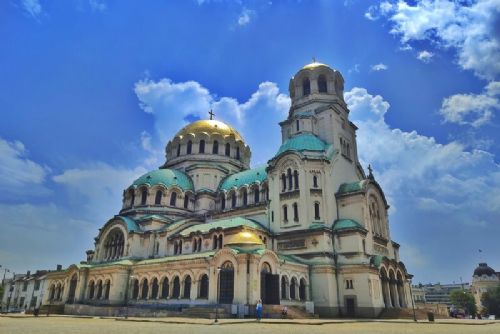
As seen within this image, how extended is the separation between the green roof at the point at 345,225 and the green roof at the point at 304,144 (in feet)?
25.1

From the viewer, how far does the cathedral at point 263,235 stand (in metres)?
30.6

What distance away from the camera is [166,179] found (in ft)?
152

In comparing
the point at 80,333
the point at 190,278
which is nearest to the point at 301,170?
the point at 190,278

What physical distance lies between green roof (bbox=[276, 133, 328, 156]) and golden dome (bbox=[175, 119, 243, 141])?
590 inches

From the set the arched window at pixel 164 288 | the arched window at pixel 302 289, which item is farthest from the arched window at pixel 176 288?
the arched window at pixel 302 289

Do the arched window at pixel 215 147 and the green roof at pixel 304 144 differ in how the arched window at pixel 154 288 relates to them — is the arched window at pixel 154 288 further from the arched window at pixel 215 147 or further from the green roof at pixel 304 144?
the arched window at pixel 215 147

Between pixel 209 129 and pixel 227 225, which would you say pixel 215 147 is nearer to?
pixel 209 129

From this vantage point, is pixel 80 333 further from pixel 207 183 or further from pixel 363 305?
pixel 207 183

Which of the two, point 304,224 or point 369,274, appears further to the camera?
point 304,224

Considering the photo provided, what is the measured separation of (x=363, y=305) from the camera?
3103 cm

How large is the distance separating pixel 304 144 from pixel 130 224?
21.9 m

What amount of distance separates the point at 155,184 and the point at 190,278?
56.1ft

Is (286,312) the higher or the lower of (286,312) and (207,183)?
the lower

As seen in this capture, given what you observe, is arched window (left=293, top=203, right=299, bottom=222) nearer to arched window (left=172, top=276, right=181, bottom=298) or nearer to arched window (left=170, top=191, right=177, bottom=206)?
arched window (left=172, top=276, right=181, bottom=298)
